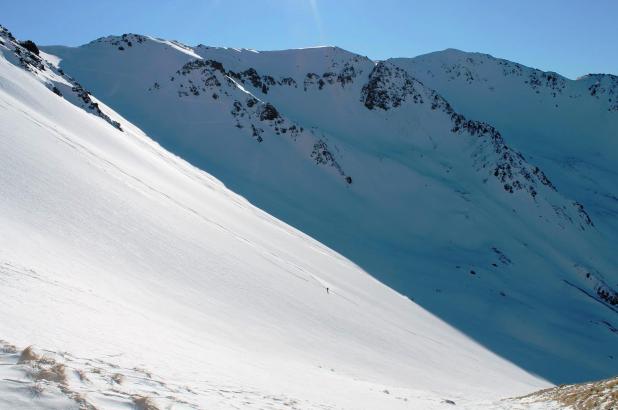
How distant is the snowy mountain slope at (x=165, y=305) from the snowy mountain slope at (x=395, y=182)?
15.6 metres

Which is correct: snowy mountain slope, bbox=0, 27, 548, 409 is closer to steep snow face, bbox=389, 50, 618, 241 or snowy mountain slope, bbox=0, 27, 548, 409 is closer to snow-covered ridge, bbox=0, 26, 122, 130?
snow-covered ridge, bbox=0, 26, 122, 130

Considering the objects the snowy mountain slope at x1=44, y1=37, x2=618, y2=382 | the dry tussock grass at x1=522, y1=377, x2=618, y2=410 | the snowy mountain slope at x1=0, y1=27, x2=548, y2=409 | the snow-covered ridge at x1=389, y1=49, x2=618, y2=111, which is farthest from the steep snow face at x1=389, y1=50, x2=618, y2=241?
the dry tussock grass at x1=522, y1=377, x2=618, y2=410

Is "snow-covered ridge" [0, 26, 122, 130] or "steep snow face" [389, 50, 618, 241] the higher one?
"steep snow face" [389, 50, 618, 241]

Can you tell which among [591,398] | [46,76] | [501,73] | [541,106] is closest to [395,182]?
[46,76]

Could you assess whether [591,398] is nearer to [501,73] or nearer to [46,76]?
[46,76]

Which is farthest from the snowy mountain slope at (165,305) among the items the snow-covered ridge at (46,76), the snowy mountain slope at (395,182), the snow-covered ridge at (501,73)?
the snow-covered ridge at (501,73)

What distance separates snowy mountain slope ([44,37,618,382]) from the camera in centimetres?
4309

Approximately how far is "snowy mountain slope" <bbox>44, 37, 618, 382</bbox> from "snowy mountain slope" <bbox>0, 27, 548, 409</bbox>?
1556cm

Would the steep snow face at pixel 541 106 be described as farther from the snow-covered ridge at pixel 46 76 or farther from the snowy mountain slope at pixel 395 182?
the snow-covered ridge at pixel 46 76

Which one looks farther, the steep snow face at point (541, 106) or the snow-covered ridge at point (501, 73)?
the snow-covered ridge at point (501, 73)

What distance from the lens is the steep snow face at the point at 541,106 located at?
114 meters

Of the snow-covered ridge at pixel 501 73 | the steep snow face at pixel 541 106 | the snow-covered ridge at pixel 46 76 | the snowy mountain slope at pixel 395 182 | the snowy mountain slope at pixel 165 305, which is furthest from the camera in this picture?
the snow-covered ridge at pixel 501 73

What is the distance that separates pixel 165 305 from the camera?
11898 mm

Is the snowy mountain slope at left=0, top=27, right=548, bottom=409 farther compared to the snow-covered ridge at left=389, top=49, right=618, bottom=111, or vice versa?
the snow-covered ridge at left=389, top=49, right=618, bottom=111
